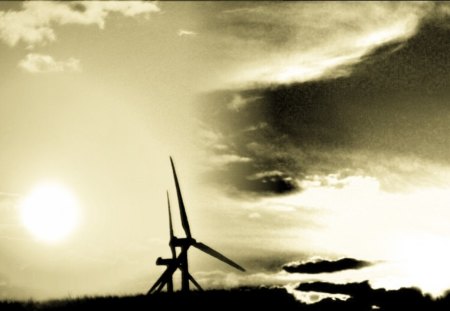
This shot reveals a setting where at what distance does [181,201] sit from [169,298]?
12505 millimetres

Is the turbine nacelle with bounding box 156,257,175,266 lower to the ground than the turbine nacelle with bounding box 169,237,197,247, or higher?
lower

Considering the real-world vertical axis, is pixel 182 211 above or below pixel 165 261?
above

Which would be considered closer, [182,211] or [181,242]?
[182,211]

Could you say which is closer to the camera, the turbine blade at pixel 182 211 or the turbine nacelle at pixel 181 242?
the turbine blade at pixel 182 211

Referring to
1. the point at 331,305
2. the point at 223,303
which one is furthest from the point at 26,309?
the point at 331,305

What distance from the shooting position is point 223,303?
59219 millimetres

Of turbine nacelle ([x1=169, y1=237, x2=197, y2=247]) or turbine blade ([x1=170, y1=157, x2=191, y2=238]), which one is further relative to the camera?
turbine nacelle ([x1=169, y1=237, x2=197, y2=247])

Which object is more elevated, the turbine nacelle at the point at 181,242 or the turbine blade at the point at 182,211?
the turbine blade at the point at 182,211

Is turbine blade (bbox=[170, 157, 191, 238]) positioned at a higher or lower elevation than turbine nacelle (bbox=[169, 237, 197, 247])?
higher

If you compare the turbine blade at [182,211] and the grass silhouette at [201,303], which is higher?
the turbine blade at [182,211]

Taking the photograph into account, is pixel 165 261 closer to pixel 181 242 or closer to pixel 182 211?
pixel 181 242

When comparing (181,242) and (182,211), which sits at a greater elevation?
(182,211)

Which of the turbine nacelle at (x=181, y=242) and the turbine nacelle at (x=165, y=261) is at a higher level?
the turbine nacelle at (x=181, y=242)

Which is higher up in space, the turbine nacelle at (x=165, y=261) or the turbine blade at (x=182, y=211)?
the turbine blade at (x=182, y=211)
